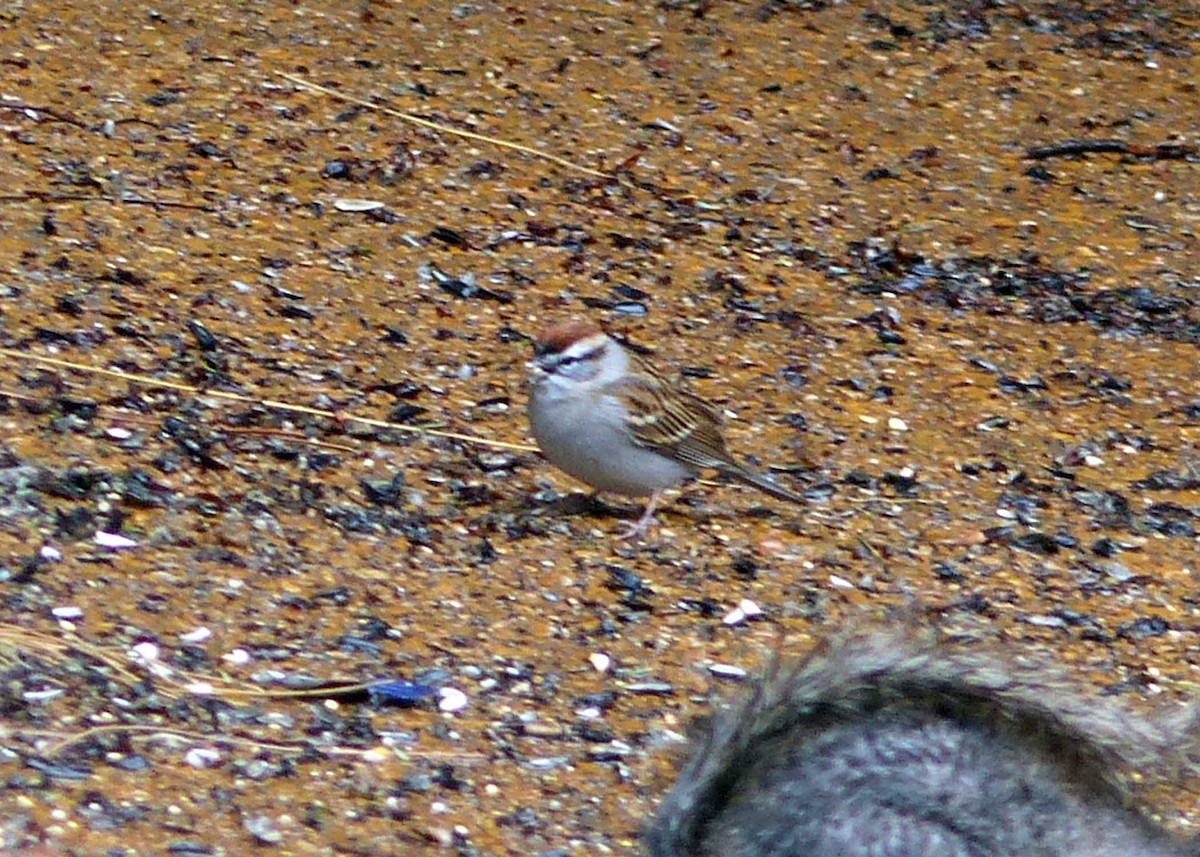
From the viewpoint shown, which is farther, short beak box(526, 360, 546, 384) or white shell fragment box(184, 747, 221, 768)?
short beak box(526, 360, 546, 384)

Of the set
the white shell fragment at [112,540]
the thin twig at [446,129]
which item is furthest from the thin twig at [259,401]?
the thin twig at [446,129]

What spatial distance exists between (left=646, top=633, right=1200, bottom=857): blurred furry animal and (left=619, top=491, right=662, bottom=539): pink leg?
2013 millimetres

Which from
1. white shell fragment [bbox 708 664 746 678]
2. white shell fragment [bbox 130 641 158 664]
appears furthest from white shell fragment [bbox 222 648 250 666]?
white shell fragment [bbox 708 664 746 678]

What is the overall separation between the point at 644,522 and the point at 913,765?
2.15 metres

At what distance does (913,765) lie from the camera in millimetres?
3301

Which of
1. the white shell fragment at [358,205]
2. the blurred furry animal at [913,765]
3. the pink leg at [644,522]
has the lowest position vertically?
the pink leg at [644,522]

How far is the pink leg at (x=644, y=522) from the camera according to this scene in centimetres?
535

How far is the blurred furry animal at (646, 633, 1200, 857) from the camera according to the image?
10.7ft

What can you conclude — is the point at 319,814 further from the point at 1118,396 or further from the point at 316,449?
the point at 1118,396

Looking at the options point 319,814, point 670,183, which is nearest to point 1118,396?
point 670,183

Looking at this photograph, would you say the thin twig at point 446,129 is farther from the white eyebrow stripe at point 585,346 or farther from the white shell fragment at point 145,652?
the white shell fragment at point 145,652

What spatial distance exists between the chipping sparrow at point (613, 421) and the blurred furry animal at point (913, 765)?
78.1 inches

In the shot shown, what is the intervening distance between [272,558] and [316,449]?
2.13 ft

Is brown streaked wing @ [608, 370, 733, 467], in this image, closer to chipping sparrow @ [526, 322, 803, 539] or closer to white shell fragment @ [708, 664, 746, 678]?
chipping sparrow @ [526, 322, 803, 539]
